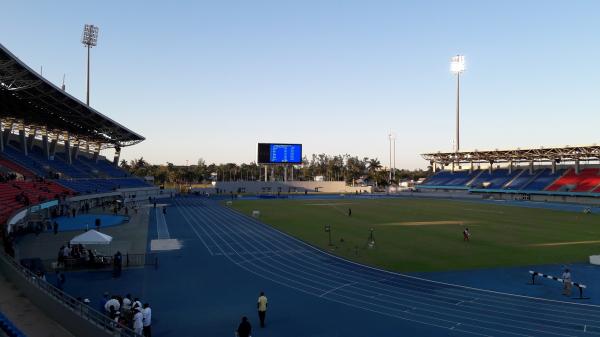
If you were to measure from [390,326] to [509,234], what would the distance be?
26875mm

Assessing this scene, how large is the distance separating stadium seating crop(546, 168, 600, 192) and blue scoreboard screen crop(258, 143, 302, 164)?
5315 cm

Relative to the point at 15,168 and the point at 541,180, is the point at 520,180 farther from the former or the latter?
the point at 15,168

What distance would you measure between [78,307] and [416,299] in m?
12.8

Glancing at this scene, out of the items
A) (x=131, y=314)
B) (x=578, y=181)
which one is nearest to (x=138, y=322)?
(x=131, y=314)

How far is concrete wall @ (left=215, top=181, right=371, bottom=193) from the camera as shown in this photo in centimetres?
10925

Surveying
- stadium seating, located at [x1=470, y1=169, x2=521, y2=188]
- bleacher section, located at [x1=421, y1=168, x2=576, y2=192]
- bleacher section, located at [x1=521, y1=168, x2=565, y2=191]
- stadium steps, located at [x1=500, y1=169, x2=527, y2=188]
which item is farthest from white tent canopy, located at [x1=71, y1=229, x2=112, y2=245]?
stadium seating, located at [x1=470, y1=169, x2=521, y2=188]

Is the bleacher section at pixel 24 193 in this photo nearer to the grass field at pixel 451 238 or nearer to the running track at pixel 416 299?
the running track at pixel 416 299

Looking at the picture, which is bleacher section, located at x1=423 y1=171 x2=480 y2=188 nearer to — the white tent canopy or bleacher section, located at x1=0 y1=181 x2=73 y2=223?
bleacher section, located at x1=0 y1=181 x2=73 y2=223

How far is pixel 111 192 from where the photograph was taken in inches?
2456

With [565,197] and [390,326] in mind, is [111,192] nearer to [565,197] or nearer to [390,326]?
[390,326]

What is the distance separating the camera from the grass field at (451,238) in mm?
25828

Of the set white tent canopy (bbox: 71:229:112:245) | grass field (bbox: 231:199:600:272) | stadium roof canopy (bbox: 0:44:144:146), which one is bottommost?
grass field (bbox: 231:199:600:272)

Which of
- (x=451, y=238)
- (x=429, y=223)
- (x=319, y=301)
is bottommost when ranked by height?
(x=319, y=301)

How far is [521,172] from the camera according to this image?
314 ft
